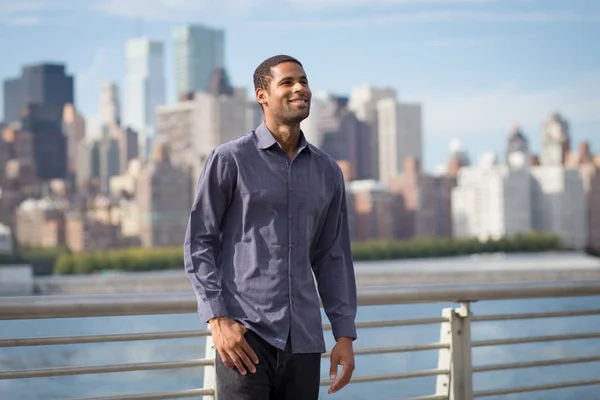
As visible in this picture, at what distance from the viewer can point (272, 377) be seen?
1.75 metres

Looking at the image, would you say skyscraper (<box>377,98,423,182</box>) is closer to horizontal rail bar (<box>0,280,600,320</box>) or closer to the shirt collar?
horizontal rail bar (<box>0,280,600,320</box>)

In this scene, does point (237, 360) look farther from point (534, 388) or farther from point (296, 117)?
point (534, 388)

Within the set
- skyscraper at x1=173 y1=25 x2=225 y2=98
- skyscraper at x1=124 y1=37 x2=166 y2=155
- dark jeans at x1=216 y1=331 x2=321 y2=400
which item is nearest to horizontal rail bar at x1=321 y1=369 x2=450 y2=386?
dark jeans at x1=216 y1=331 x2=321 y2=400

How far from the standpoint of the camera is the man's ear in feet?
5.93

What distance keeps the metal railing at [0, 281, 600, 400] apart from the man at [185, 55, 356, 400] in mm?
422

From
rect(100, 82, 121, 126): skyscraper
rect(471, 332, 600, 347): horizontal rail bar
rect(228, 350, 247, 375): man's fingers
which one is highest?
rect(100, 82, 121, 126): skyscraper

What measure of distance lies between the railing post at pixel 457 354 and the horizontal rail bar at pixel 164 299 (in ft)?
0.19

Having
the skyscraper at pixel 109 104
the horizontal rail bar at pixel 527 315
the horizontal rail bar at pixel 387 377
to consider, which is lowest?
the horizontal rail bar at pixel 387 377

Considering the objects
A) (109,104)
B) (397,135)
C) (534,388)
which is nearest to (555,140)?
(397,135)

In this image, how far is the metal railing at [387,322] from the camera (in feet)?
6.79

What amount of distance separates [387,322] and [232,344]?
0.82 meters

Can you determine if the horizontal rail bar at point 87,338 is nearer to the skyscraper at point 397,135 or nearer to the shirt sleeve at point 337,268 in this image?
the shirt sleeve at point 337,268

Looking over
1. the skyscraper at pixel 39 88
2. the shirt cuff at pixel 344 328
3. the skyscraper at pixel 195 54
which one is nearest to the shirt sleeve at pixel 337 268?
the shirt cuff at pixel 344 328

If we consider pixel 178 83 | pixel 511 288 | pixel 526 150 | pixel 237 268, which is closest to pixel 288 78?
pixel 237 268
